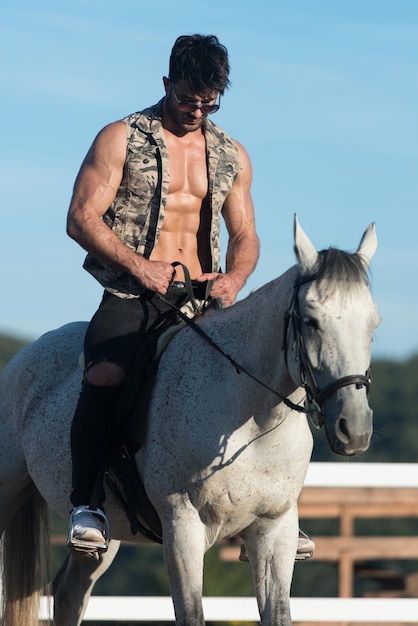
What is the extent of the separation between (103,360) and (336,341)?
1532 millimetres

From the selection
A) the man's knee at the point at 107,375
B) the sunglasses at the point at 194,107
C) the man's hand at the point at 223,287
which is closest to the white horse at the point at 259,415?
the man's knee at the point at 107,375

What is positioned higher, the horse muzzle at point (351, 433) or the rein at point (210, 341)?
the rein at point (210, 341)

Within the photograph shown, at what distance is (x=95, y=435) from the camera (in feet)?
19.4

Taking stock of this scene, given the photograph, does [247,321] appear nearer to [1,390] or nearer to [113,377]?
[113,377]

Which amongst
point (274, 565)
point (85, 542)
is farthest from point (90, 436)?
point (274, 565)

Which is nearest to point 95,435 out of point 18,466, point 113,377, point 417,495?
point 113,377

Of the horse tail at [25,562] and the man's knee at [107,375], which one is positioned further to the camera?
the horse tail at [25,562]

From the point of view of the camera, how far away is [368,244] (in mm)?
5258

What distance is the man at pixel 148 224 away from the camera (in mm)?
5910

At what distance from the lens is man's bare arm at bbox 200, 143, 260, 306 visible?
641 cm

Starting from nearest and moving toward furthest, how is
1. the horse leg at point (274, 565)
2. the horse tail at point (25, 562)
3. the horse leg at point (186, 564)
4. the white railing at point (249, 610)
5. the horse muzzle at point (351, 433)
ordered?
the horse muzzle at point (351, 433) < the horse leg at point (186, 564) < the horse leg at point (274, 565) < the horse tail at point (25, 562) < the white railing at point (249, 610)

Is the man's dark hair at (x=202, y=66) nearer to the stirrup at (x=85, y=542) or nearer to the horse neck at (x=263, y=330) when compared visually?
the horse neck at (x=263, y=330)

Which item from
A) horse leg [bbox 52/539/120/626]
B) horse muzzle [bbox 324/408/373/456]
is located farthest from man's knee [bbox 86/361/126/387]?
horse leg [bbox 52/539/120/626]

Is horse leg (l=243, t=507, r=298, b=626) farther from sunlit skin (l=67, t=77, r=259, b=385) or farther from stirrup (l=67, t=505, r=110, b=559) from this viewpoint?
sunlit skin (l=67, t=77, r=259, b=385)
